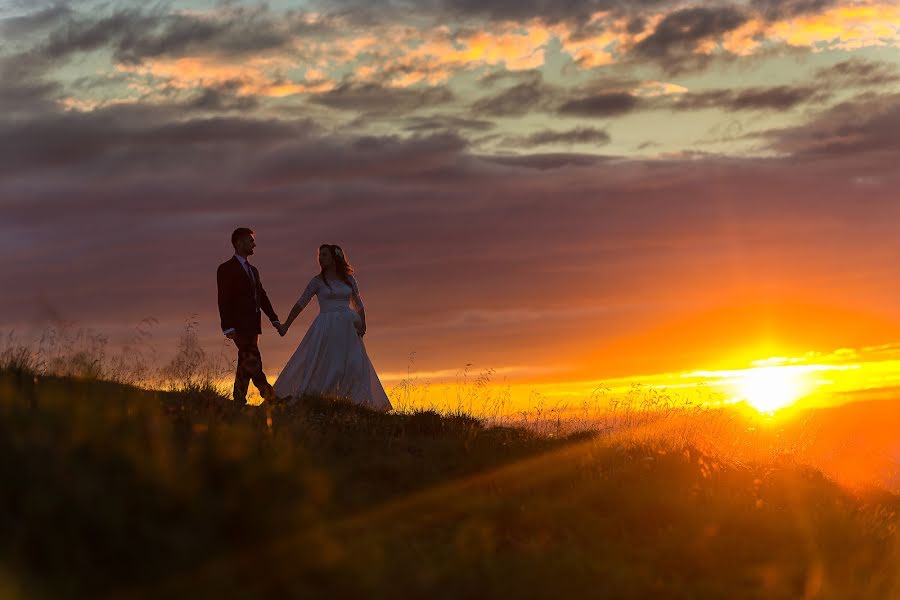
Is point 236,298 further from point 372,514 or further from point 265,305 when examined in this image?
point 372,514

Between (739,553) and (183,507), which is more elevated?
(183,507)

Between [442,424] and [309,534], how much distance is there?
7538 millimetres

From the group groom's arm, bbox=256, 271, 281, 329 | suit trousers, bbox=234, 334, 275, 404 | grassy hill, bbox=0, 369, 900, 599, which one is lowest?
grassy hill, bbox=0, 369, 900, 599

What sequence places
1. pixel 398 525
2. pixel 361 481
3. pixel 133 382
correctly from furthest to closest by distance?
1. pixel 133 382
2. pixel 361 481
3. pixel 398 525

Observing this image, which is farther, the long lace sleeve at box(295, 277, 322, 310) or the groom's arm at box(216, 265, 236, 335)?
the long lace sleeve at box(295, 277, 322, 310)

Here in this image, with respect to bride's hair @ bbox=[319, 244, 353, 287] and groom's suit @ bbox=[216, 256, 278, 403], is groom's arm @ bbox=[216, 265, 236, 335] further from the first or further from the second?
bride's hair @ bbox=[319, 244, 353, 287]

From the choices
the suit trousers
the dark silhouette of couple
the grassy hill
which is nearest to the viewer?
the grassy hill

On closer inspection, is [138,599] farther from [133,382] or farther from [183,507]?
[133,382]

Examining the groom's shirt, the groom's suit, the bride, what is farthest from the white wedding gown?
the groom's shirt

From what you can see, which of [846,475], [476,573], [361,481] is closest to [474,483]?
[361,481]

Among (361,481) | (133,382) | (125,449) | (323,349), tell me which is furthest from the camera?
(323,349)

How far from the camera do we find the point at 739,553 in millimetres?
10133

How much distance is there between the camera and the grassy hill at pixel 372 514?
7.41 meters

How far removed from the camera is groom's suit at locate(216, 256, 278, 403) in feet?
55.9
